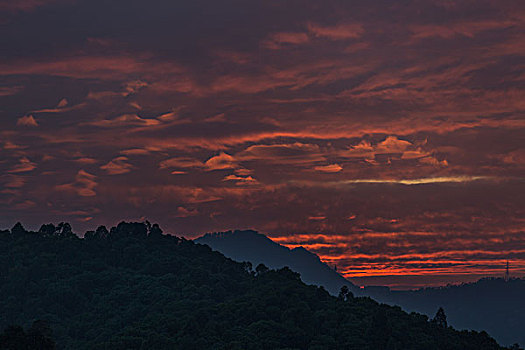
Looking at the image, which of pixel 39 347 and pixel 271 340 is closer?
pixel 39 347

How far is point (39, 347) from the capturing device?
4660 inches

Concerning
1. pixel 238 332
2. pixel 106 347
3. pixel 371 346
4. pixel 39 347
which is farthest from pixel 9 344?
pixel 371 346

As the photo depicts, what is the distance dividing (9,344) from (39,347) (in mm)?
4578

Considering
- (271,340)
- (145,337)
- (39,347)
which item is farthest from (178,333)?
(39,347)

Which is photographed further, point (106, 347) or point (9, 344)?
point (106, 347)

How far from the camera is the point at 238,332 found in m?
197

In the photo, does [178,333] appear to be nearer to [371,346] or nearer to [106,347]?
[106,347]

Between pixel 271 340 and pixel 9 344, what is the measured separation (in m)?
94.0

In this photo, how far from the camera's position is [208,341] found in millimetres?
191500

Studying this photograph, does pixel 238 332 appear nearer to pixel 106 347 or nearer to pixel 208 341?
pixel 208 341

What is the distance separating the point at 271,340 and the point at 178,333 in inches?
975

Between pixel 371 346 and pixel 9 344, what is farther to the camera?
pixel 371 346

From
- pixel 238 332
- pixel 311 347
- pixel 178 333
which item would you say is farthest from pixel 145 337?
pixel 311 347

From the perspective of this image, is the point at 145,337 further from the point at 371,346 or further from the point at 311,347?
the point at 371,346
